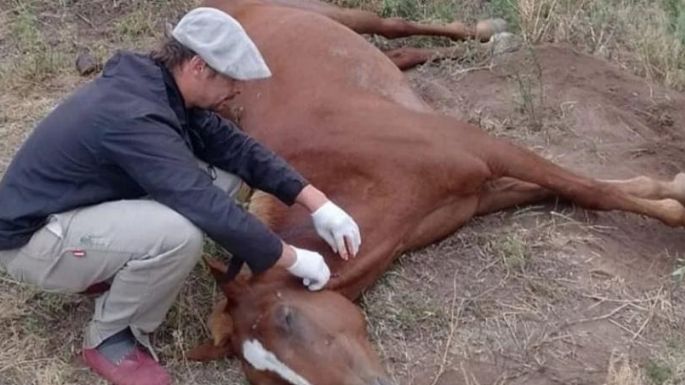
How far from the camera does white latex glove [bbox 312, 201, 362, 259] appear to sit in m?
4.96

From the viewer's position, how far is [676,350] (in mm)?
5094

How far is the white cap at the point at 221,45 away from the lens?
4570 millimetres

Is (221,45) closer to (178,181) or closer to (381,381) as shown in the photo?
(178,181)

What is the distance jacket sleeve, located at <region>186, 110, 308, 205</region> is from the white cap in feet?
1.50

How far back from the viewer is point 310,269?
15.6ft

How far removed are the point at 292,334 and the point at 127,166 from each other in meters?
0.77

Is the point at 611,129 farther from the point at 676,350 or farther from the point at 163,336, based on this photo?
the point at 163,336

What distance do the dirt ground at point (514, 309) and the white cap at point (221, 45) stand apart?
1.11 metres

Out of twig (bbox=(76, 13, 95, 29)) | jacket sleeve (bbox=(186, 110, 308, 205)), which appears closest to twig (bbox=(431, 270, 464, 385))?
jacket sleeve (bbox=(186, 110, 308, 205))

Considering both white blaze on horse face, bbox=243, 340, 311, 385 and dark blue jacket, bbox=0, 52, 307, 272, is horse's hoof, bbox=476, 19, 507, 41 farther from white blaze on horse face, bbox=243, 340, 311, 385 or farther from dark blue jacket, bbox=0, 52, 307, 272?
white blaze on horse face, bbox=243, 340, 311, 385

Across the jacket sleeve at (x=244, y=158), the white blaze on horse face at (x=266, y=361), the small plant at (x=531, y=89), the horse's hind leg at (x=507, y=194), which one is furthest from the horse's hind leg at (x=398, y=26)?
the white blaze on horse face at (x=266, y=361)

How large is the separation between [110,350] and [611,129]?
104 inches

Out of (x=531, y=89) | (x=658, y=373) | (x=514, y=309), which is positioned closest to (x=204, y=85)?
(x=514, y=309)

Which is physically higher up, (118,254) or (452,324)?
(118,254)
